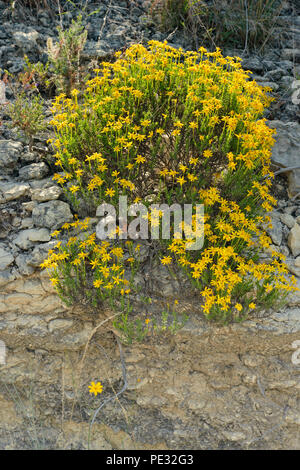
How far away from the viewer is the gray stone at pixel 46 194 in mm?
3738

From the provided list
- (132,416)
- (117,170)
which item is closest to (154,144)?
(117,170)

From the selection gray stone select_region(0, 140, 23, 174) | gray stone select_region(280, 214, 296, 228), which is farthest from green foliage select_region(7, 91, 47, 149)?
gray stone select_region(280, 214, 296, 228)

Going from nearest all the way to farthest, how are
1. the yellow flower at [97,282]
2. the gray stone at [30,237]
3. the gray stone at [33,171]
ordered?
the yellow flower at [97,282], the gray stone at [30,237], the gray stone at [33,171]

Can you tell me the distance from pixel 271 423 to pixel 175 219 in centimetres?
178

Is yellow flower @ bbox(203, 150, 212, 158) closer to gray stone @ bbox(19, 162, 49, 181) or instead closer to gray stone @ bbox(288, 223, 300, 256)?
gray stone @ bbox(288, 223, 300, 256)

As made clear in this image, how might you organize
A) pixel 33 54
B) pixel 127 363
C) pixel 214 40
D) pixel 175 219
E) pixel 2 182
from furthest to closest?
pixel 214 40 < pixel 33 54 < pixel 2 182 < pixel 127 363 < pixel 175 219

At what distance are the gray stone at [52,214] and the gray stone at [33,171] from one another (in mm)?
329

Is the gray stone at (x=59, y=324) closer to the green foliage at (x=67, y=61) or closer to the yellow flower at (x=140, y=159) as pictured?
the yellow flower at (x=140, y=159)

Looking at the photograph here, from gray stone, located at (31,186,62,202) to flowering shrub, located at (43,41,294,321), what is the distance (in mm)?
164

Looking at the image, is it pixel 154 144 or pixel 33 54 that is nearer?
pixel 154 144

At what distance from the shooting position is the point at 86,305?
345 cm

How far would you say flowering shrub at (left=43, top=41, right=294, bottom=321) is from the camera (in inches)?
127

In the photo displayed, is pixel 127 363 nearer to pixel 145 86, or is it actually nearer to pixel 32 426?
pixel 32 426

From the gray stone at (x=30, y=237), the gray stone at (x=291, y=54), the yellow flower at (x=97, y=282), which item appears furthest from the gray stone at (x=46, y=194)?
the gray stone at (x=291, y=54)
